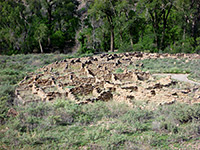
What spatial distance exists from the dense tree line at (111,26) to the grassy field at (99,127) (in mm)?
20327

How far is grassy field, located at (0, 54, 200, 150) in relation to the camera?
18.3 feet

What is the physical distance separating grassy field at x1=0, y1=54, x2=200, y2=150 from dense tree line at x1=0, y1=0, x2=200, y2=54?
66.7 feet

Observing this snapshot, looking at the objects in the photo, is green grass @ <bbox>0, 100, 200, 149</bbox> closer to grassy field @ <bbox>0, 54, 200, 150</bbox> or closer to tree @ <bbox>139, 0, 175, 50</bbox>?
grassy field @ <bbox>0, 54, 200, 150</bbox>

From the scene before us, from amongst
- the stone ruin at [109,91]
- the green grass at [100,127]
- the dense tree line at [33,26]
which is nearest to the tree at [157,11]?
the dense tree line at [33,26]

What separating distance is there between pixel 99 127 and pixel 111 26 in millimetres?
25121

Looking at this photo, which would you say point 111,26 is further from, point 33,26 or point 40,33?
point 33,26

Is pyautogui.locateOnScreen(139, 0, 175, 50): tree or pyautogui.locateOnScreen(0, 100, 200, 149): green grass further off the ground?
pyautogui.locateOnScreen(139, 0, 175, 50): tree

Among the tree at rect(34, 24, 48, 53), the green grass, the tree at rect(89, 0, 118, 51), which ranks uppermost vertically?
the tree at rect(89, 0, 118, 51)

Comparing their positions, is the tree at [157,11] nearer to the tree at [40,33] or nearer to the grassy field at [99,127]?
the tree at [40,33]

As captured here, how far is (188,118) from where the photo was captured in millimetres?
6871

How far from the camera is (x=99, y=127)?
6.51 m

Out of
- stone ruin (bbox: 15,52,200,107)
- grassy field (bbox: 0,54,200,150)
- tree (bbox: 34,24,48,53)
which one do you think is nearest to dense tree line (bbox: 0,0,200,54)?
tree (bbox: 34,24,48,53)

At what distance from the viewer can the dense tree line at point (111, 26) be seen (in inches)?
1134

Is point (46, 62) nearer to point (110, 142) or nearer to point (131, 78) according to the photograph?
point (131, 78)
